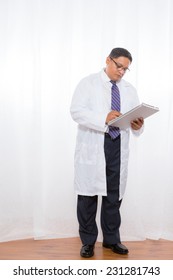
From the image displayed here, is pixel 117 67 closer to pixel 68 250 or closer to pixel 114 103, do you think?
pixel 114 103

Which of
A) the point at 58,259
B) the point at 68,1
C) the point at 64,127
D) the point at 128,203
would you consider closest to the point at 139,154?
the point at 128,203

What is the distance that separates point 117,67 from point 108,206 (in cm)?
84

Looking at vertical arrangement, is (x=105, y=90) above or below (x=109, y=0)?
below

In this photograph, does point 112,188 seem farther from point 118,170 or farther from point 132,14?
point 132,14

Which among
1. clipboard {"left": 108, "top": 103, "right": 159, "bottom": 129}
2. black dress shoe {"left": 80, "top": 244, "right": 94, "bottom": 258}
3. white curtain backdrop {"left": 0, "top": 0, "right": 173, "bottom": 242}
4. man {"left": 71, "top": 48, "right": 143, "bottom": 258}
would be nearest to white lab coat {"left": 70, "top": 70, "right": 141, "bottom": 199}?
man {"left": 71, "top": 48, "right": 143, "bottom": 258}

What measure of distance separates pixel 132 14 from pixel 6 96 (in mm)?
1038

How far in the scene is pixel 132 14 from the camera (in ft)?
9.05

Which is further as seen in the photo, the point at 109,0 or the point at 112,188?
the point at 109,0

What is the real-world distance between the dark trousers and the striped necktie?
0.10 feet

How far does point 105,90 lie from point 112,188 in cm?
59

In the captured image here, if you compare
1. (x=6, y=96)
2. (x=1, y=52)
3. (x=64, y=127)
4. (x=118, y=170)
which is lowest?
(x=118, y=170)

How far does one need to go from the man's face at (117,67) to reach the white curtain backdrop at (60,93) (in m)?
0.43

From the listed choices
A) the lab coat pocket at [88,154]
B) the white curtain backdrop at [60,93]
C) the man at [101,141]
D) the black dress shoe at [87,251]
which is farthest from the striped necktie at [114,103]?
the black dress shoe at [87,251]

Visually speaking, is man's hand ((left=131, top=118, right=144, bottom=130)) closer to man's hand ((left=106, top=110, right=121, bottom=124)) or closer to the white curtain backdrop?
man's hand ((left=106, top=110, right=121, bottom=124))
